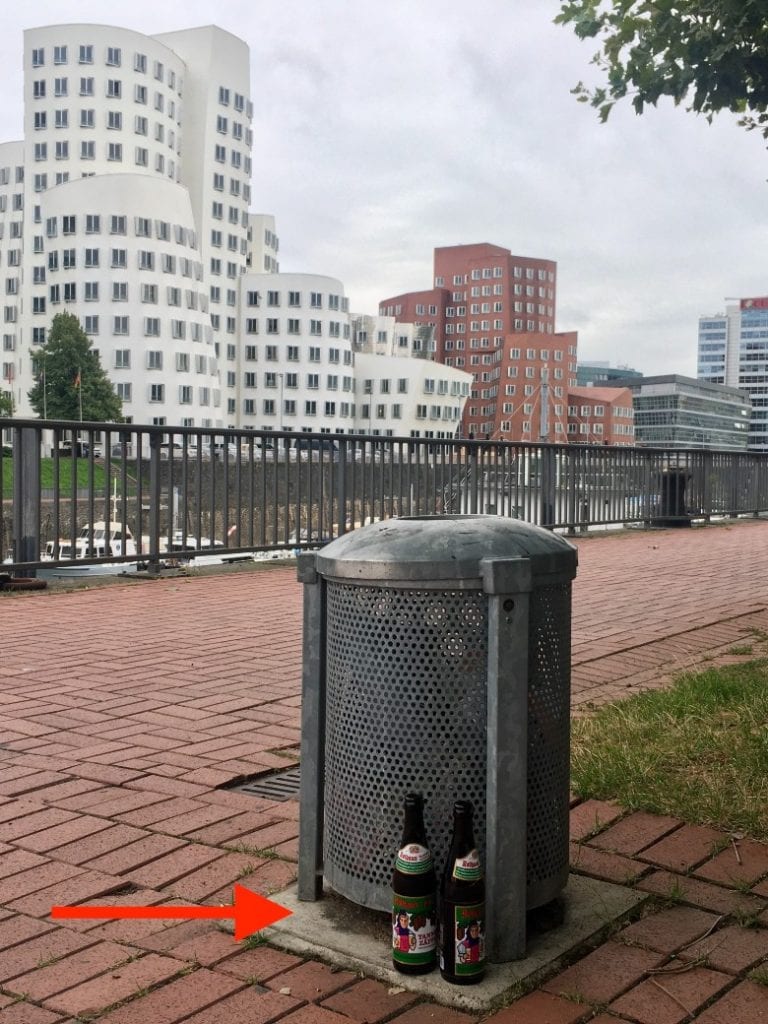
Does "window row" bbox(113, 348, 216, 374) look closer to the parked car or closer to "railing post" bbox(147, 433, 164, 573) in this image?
"railing post" bbox(147, 433, 164, 573)

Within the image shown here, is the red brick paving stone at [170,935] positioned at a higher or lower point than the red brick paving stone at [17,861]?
higher

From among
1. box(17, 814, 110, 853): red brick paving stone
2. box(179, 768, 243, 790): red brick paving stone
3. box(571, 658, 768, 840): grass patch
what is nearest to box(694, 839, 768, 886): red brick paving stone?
box(571, 658, 768, 840): grass patch

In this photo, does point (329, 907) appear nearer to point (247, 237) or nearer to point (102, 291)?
point (102, 291)

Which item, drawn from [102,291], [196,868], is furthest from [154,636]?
[102,291]

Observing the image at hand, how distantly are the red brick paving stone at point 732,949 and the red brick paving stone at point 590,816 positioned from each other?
2.31 ft

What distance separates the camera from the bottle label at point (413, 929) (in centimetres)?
262

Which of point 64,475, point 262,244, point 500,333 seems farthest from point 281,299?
point 64,475

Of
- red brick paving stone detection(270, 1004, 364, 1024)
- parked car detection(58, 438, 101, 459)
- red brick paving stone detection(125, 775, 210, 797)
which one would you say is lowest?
red brick paving stone detection(270, 1004, 364, 1024)

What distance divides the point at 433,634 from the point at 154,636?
4.88m

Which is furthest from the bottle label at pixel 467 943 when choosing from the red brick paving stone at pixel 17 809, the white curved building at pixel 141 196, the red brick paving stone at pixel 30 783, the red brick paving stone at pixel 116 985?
the white curved building at pixel 141 196

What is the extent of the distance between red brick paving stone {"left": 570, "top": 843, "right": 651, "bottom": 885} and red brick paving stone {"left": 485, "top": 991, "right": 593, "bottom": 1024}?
0.70 m

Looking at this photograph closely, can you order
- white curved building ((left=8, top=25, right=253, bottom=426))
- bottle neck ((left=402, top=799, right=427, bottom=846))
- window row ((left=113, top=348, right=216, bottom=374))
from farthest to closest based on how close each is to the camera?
1. window row ((left=113, top=348, right=216, bottom=374))
2. white curved building ((left=8, top=25, right=253, bottom=426))
3. bottle neck ((left=402, top=799, right=427, bottom=846))

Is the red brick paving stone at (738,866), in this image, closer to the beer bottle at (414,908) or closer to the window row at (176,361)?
the beer bottle at (414,908)

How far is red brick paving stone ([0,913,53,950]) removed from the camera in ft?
9.36
